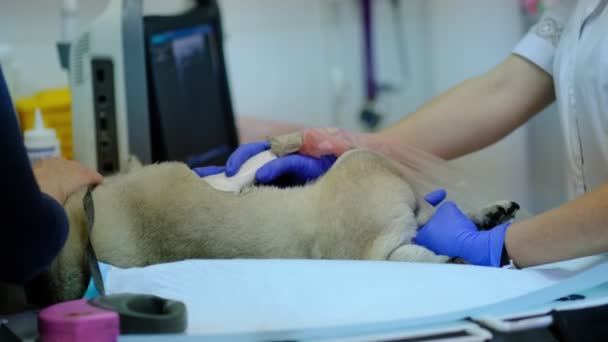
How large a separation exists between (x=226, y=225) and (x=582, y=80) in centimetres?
58

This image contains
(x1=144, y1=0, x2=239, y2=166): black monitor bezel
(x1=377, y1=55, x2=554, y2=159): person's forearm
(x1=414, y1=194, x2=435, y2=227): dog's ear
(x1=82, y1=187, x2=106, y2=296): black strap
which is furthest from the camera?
(x1=144, y1=0, x2=239, y2=166): black monitor bezel

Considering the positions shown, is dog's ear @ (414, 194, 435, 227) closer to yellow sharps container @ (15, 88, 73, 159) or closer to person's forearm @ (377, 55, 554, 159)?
person's forearm @ (377, 55, 554, 159)

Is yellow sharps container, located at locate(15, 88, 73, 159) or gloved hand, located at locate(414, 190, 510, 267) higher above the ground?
yellow sharps container, located at locate(15, 88, 73, 159)

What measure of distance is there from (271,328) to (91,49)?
771 mm

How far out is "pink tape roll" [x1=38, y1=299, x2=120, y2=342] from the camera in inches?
22.2

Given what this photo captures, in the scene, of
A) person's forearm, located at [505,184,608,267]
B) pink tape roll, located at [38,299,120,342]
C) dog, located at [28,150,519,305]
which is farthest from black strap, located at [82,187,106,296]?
person's forearm, located at [505,184,608,267]

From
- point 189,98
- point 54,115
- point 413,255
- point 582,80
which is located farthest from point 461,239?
point 54,115

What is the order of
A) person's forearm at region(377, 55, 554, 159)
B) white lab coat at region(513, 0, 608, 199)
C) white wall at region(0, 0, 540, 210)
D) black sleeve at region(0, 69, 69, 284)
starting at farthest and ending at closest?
1. white wall at region(0, 0, 540, 210)
2. person's forearm at region(377, 55, 554, 159)
3. white lab coat at region(513, 0, 608, 199)
4. black sleeve at region(0, 69, 69, 284)

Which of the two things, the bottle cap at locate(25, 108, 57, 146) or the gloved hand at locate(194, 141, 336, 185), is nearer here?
the gloved hand at locate(194, 141, 336, 185)

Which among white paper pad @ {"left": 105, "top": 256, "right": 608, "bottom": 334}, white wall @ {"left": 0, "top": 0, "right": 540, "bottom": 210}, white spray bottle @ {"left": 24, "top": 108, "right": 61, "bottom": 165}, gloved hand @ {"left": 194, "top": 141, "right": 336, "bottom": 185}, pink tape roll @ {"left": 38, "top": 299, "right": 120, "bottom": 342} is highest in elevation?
white wall @ {"left": 0, "top": 0, "right": 540, "bottom": 210}

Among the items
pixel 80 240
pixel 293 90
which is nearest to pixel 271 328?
pixel 80 240

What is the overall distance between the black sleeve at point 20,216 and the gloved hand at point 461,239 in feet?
1.37

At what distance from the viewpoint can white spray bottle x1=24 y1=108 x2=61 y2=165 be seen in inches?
48.2

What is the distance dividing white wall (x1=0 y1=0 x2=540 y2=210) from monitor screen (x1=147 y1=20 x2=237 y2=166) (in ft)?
1.03
